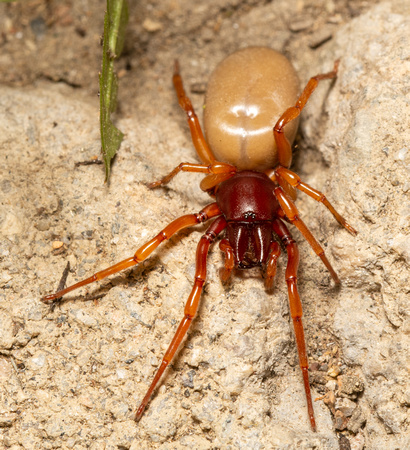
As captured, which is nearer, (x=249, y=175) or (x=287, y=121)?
(x=287, y=121)

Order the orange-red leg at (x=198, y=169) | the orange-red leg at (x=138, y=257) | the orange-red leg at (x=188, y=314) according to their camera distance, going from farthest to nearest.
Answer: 1. the orange-red leg at (x=198, y=169)
2. the orange-red leg at (x=138, y=257)
3. the orange-red leg at (x=188, y=314)

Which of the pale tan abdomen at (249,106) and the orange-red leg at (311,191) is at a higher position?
the pale tan abdomen at (249,106)

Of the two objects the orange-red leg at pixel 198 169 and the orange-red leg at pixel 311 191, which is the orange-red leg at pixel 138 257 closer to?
the orange-red leg at pixel 198 169

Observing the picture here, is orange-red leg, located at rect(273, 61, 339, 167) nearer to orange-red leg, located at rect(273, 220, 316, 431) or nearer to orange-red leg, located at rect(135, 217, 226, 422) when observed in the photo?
orange-red leg, located at rect(273, 220, 316, 431)

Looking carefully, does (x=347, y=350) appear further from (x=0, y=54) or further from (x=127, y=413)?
(x=0, y=54)

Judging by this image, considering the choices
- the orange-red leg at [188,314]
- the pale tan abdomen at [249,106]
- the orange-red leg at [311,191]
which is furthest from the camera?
the pale tan abdomen at [249,106]

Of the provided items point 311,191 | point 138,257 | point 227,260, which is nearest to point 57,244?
point 138,257

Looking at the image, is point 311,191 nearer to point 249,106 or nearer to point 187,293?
point 249,106

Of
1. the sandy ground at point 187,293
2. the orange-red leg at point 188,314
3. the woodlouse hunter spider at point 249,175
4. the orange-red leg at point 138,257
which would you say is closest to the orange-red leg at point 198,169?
the woodlouse hunter spider at point 249,175
